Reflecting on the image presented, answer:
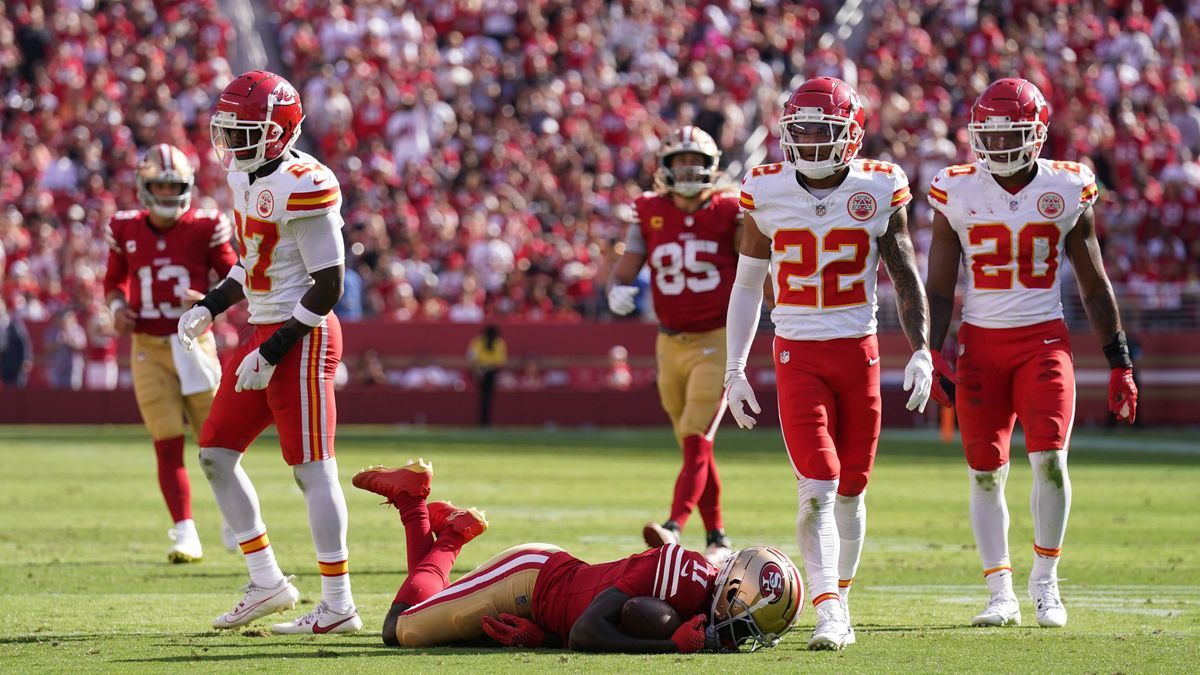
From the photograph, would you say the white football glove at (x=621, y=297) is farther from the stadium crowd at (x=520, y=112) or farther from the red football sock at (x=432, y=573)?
the stadium crowd at (x=520, y=112)

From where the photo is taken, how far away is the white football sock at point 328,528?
6887mm

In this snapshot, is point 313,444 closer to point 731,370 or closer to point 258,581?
point 258,581

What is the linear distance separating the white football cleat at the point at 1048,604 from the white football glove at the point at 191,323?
3420mm

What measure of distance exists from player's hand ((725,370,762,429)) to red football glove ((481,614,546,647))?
3.38 feet

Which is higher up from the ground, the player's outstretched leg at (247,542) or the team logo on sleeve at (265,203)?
the team logo on sleeve at (265,203)

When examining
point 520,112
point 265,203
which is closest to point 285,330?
point 265,203

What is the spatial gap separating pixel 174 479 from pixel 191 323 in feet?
9.57

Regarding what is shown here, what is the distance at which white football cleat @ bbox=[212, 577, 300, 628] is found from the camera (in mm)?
6973

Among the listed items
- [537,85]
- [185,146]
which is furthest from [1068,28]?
[185,146]

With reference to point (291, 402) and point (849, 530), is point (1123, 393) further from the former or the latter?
point (291, 402)

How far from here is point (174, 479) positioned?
9930 mm

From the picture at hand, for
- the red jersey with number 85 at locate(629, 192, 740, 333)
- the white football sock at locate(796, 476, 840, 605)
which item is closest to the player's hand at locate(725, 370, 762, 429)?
the white football sock at locate(796, 476, 840, 605)

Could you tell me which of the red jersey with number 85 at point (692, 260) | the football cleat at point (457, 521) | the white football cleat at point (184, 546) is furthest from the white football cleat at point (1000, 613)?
the white football cleat at point (184, 546)

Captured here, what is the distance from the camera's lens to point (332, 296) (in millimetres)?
6832
